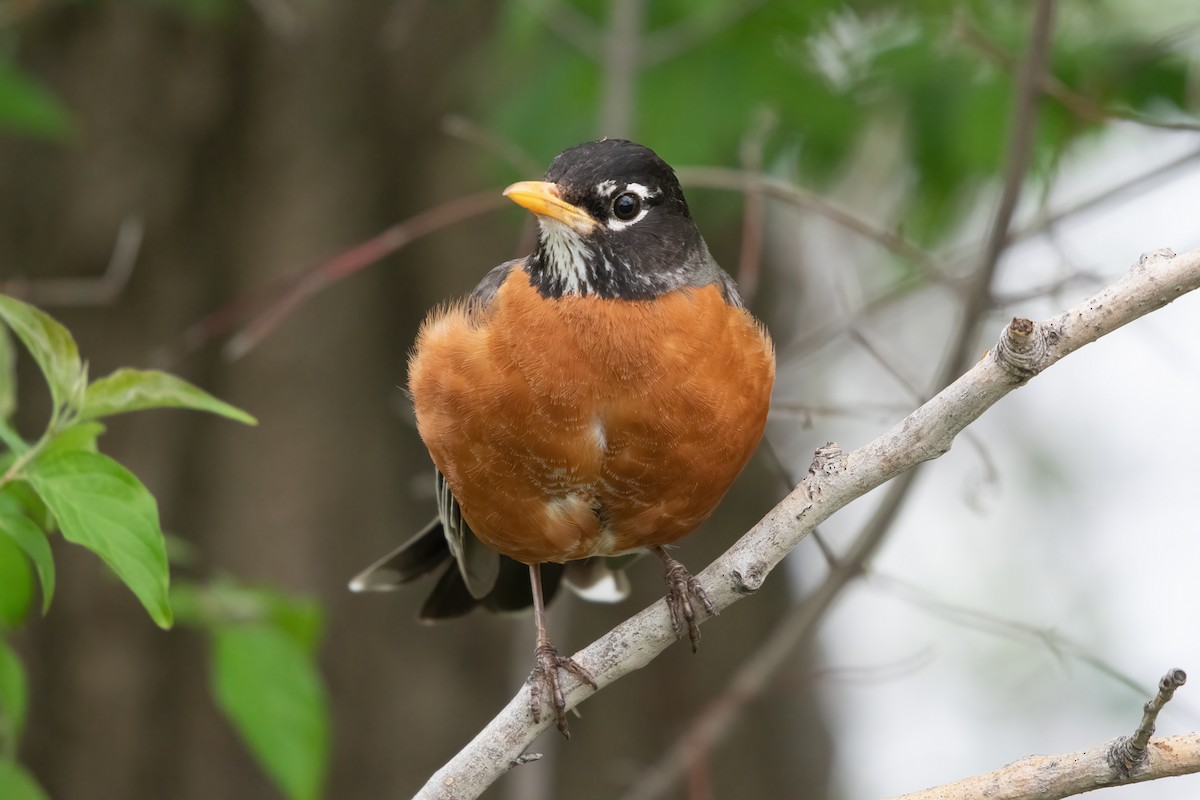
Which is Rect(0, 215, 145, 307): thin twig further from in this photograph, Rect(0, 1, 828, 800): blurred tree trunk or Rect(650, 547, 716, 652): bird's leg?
Rect(650, 547, 716, 652): bird's leg

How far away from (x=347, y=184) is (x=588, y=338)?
2.82 meters

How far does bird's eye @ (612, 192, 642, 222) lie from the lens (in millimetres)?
2982

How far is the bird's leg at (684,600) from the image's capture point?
239 cm

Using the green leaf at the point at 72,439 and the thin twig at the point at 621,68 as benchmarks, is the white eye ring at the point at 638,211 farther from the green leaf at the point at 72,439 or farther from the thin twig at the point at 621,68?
the green leaf at the point at 72,439

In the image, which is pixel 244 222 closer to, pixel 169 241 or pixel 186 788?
pixel 169 241

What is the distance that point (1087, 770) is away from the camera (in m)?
1.88

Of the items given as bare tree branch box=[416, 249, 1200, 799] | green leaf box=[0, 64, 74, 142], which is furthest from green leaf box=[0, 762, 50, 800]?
green leaf box=[0, 64, 74, 142]

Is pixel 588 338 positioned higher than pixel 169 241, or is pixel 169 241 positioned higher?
pixel 169 241

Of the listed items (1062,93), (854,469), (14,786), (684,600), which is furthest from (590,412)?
(1062,93)

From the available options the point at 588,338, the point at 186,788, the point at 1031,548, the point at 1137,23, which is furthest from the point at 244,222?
the point at 1031,548

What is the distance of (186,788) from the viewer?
4988 mm

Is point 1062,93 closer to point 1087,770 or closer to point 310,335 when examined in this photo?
point 1087,770

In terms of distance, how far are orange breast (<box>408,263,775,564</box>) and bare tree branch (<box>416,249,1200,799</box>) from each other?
1.50 feet

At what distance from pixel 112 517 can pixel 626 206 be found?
4.60 ft
